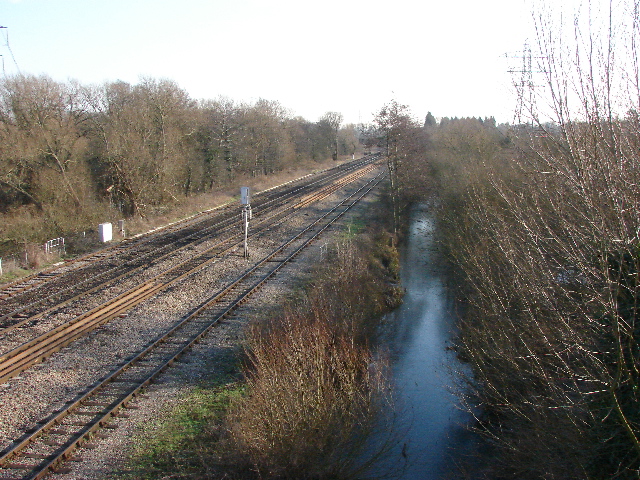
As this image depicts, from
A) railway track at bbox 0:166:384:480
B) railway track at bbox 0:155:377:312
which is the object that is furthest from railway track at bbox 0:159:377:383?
railway track at bbox 0:155:377:312

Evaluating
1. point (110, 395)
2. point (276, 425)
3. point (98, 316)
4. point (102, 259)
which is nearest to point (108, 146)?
point (102, 259)

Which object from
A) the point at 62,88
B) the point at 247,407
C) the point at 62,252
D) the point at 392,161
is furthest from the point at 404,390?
the point at 62,88

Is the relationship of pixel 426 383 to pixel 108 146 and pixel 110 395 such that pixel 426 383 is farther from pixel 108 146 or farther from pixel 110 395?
pixel 108 146

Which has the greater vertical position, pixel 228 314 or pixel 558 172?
pixel 558 172

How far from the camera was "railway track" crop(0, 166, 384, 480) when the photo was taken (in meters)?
6.68

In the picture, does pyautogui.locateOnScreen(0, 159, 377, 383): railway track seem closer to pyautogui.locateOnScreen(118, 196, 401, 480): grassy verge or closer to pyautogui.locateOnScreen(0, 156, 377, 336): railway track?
pyautogui.locateOnScreen(0, 156, 377, 336): railway track

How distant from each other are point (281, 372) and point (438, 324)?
9.13 m

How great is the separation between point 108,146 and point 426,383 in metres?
20.5

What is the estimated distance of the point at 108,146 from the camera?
25.3 metres

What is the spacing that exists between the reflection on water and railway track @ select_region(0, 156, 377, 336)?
8335 mm

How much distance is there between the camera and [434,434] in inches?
378

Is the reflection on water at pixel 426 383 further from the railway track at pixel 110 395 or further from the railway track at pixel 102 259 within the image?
the railway track at pixel 102 259

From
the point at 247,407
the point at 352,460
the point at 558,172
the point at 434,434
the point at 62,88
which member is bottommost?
the point at 434,434

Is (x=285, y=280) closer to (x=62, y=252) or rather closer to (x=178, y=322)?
(x=178, y=322)
